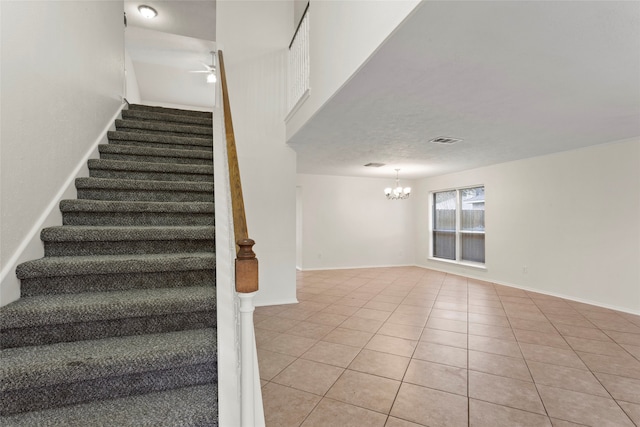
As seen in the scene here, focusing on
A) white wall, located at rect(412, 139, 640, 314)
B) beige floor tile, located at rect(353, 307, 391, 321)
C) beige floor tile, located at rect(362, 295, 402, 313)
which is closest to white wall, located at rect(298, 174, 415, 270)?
white wall, located at rect(412, 139, 640, 314)

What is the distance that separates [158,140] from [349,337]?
9.30 ft

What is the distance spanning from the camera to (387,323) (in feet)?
11.5

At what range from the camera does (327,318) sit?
3691 mm

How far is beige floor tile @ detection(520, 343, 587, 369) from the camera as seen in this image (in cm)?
254

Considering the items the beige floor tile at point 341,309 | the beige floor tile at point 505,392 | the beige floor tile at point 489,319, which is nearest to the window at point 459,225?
the beige floor tile at point 489,319

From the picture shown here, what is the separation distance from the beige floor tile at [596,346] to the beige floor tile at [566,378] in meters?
0.56

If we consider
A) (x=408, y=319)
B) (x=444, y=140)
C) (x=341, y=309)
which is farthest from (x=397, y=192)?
(x=408, y=319)

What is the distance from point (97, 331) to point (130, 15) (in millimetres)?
5327

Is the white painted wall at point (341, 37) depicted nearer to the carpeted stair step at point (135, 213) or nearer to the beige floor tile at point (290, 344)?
the carpeted stair step at point (135, 213)

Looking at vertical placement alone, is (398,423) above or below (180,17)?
below

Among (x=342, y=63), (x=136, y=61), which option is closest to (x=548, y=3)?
(x=342, y=63)

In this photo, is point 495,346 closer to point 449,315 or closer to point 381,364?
point 449,315

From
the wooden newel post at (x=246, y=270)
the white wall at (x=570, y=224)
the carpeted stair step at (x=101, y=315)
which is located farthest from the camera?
the white wall at (x=570, y=224)

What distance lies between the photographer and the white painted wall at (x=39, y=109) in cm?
163
